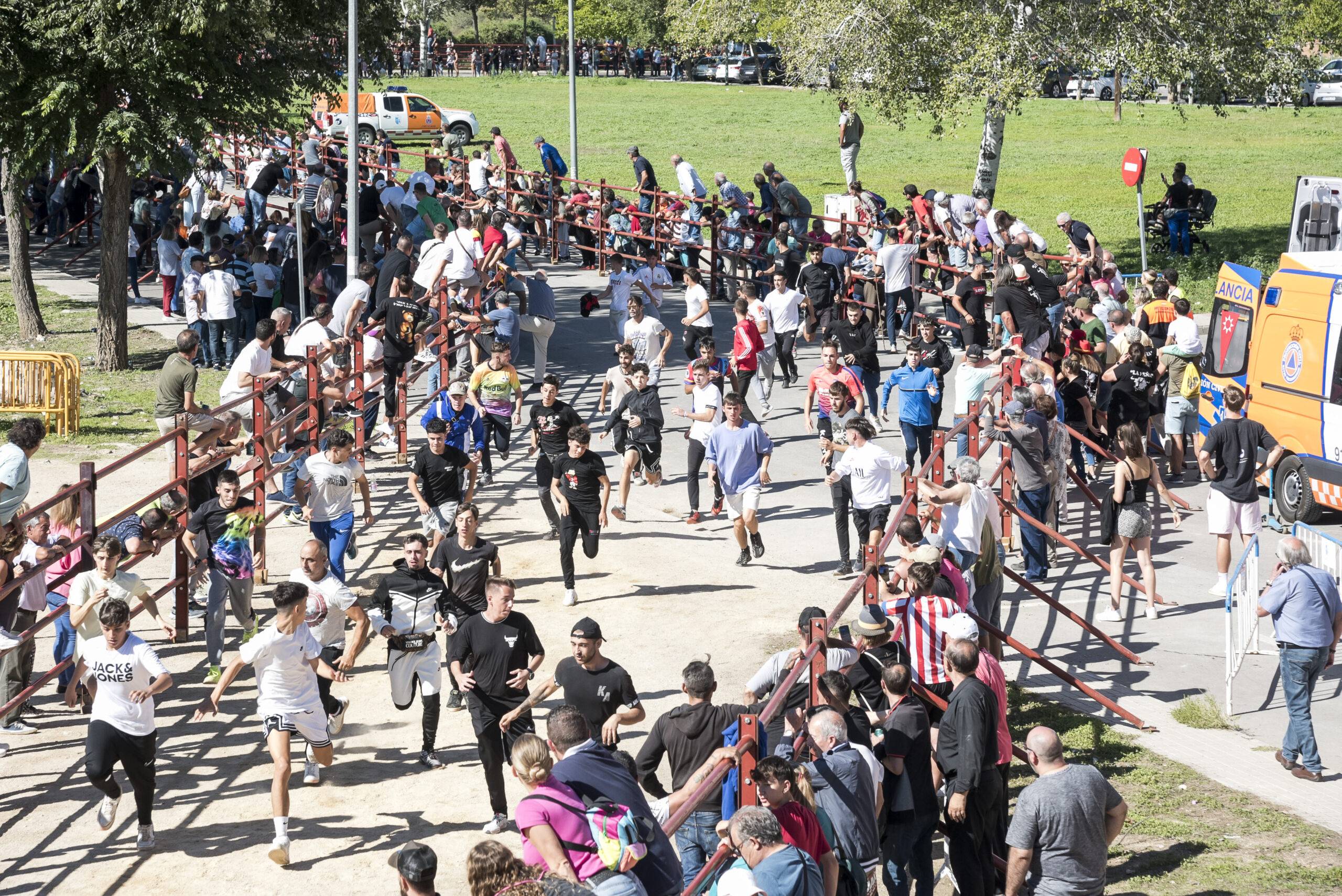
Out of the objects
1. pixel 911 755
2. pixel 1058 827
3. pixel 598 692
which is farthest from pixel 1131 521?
pixel 598 692

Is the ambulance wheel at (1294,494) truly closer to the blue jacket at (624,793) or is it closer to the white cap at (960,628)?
the white cap at (960,628)

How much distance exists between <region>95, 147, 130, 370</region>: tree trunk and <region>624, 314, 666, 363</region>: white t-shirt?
8.27 metres

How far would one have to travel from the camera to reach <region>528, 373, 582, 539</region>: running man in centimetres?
1334

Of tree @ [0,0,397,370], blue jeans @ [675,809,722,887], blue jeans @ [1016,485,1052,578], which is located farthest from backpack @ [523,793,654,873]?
tree @ [0,0,397,370]

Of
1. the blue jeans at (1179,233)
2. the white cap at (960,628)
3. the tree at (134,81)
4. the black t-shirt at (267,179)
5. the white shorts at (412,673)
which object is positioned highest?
the tree at (134,81)

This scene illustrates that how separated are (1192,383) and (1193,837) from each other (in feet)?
27.1

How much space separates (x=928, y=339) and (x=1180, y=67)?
1315cm

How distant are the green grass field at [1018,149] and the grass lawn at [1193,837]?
16.5 metres

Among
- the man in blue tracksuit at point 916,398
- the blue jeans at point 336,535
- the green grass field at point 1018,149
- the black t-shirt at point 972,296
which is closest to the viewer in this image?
the blue jeans at point 336,535

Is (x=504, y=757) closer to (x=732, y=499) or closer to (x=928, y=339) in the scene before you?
Answer: (x=732, y=499)

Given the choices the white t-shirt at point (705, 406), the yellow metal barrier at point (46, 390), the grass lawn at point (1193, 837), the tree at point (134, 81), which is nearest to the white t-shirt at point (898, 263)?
the white t-shirt at point (705, 406)

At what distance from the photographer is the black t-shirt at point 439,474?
12.6m

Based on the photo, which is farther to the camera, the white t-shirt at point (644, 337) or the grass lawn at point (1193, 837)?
the white t-shirt at point (644, 337)

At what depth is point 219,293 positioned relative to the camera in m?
20.0
